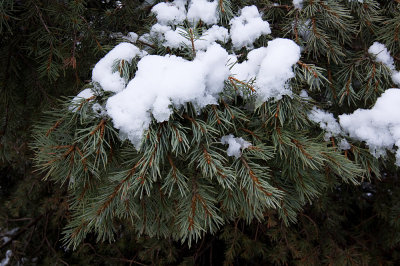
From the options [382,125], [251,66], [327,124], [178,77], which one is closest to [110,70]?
[178,77]

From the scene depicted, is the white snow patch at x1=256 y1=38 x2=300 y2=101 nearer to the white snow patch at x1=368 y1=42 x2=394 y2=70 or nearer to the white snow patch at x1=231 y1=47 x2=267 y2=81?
the white snow patch at x1=231 y1=47 x2=267 y2=81

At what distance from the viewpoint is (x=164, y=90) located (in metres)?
0.76

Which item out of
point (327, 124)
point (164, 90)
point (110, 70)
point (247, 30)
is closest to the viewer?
point (164, 90)

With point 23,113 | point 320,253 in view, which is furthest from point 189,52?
point 320,253

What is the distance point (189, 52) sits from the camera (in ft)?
2.84

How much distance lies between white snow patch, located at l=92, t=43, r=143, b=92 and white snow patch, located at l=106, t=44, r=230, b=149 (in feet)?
0.19

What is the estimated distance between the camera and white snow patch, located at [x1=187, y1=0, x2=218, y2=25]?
1.01 m

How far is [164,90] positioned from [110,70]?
22 cm

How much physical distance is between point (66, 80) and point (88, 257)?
1.42 meters

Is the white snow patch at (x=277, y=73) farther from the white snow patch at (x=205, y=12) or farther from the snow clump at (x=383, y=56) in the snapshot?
the snow clump at (x=383, y=56)

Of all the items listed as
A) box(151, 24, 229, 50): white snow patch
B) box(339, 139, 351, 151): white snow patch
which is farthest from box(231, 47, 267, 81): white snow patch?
box(339, 139, 351, 151): white snow patch

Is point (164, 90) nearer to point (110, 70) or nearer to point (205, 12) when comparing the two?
point (110, 70)

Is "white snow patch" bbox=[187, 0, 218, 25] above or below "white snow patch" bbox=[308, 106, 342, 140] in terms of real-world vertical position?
above

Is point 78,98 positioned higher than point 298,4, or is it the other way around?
point 298,4
